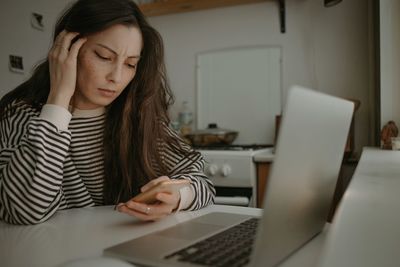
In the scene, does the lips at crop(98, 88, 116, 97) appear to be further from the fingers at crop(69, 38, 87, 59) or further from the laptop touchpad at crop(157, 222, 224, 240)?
the laptop touchpad at crop(157, 222, 224, 240)

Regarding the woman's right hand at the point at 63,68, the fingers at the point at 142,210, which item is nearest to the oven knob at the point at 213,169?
the woman's right hand at the point at 63,68

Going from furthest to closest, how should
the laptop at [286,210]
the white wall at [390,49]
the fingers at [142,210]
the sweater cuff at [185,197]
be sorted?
the white wall at [390,49] < the sweater cuff at [185,197] < the fingers at [142,210] < the laptop at [286,210]

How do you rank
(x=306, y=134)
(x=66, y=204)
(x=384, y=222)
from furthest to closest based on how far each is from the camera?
(x=66, y=204), (x=384, y=222), (x=306, y=134)

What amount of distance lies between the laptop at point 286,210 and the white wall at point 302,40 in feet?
5.88

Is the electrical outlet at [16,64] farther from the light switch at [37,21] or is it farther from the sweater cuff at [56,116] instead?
the sweater cuff at [56,116]

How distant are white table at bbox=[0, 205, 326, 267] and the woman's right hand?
10.5 inches

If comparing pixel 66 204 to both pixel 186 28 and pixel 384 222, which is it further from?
pixel 186 28

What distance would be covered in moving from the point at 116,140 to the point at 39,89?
26 cm

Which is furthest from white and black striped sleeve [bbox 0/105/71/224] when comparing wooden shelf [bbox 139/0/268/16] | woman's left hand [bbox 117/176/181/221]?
wooden shelf [bbox 139/0/268/16]

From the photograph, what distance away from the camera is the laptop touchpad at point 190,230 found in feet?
1.94

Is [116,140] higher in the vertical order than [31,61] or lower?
lower

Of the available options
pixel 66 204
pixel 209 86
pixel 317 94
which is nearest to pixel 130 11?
pixel 66 204

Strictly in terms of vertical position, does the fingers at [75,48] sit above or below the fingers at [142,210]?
above

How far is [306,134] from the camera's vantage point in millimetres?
425
